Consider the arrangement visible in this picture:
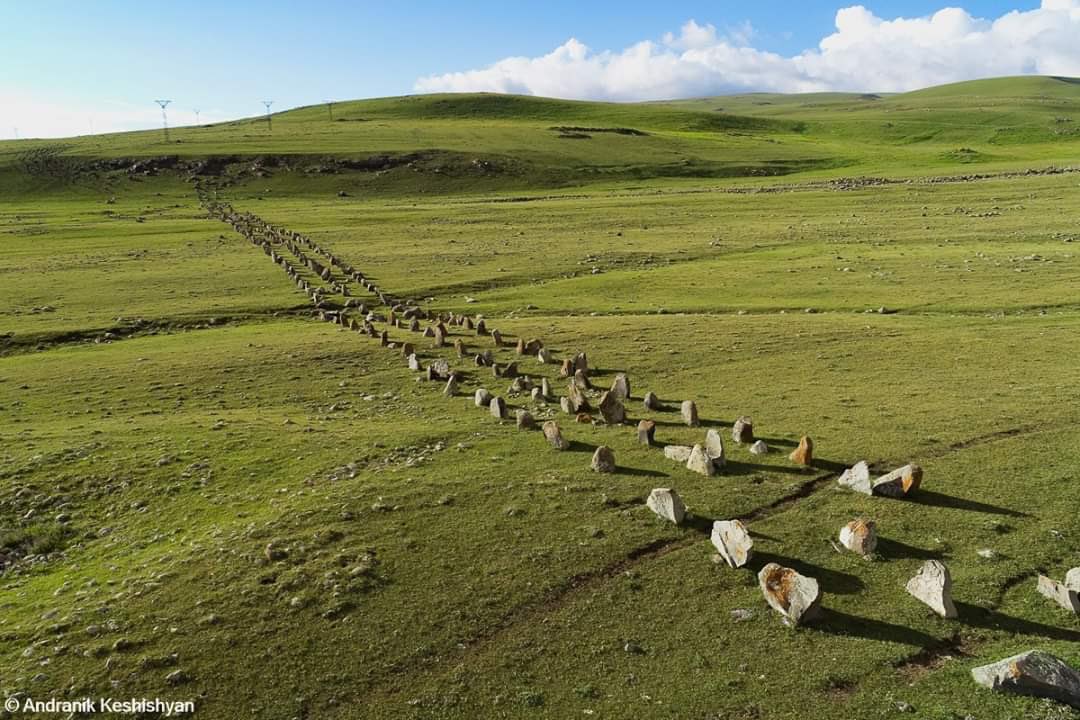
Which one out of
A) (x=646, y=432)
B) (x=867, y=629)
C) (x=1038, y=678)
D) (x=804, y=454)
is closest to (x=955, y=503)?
(x=804, y=454)

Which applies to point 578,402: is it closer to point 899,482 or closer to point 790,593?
point 899,482

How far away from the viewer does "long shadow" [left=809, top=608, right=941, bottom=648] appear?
984 centimetres

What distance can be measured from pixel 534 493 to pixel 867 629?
634 centimetres

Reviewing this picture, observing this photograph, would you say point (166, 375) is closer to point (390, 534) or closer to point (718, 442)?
point (390, 534)

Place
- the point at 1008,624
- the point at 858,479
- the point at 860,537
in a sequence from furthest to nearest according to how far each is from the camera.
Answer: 1. the point at 858,479
2. the point at 860,537
3. the point at 1008,624

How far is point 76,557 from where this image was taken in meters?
13.7

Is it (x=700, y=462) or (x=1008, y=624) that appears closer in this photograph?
(x=1008, y=624)

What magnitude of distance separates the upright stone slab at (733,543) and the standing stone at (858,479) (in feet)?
10.3

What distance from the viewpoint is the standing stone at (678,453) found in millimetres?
15764

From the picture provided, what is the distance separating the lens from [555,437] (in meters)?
17.0

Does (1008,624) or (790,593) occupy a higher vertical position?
(790,593)

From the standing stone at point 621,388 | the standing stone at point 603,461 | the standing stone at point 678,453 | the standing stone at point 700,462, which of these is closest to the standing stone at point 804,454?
the standing stone at point 700,462

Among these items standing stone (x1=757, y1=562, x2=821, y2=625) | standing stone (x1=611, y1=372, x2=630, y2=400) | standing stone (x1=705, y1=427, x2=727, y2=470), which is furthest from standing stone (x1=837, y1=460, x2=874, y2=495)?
standing stone (x1=611, y1=372, x2=630, y2=400)

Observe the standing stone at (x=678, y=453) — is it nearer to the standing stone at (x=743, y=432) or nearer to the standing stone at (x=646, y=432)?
the standing stone at (x=646, y=432)
